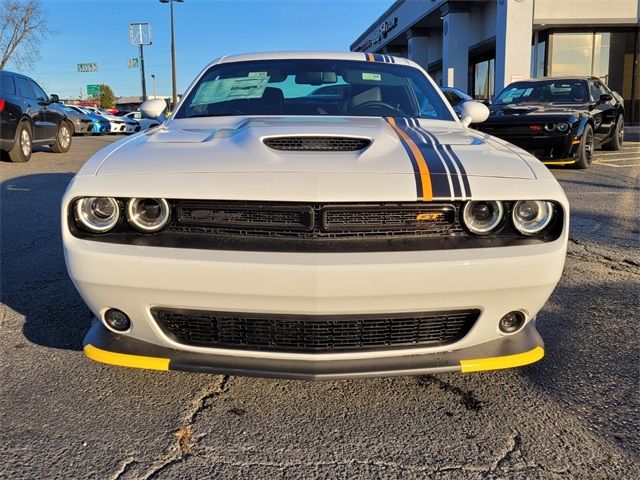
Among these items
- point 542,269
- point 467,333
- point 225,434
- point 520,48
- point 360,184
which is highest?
point 520,48

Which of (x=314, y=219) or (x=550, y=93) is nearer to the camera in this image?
(x=314, y=219)

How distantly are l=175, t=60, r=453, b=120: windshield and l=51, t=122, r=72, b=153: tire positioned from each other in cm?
1048

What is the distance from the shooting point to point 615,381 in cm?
253

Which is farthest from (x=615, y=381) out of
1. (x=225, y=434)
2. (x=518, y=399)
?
(x=225, y=434)

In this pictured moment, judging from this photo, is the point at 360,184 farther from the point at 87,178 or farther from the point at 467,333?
the point at 87,178

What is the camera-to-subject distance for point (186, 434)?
84.9 inches

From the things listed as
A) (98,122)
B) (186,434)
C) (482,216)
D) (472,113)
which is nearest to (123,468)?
(186,434)

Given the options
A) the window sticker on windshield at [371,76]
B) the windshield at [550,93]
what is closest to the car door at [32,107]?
the windshield at [550,93]

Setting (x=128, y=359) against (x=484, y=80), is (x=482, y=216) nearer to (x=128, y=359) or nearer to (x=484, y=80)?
Answer: (x=128, y=359)

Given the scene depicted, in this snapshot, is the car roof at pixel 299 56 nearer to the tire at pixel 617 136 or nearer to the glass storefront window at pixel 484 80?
the tire at pixel 617 136

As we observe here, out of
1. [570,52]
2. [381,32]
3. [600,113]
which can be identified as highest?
[381,32]

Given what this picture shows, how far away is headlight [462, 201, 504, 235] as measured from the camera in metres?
2.15

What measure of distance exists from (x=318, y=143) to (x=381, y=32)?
3254 centimetres

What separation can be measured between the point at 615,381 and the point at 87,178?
2349 mm
